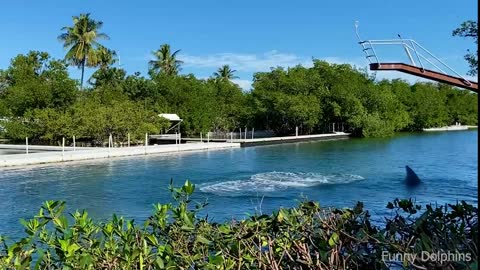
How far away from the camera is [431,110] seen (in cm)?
5494

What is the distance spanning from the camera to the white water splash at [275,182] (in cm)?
1317

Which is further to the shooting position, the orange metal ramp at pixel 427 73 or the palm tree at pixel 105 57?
the palm tree at pixel 105 57

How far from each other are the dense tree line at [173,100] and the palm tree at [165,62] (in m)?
0.08

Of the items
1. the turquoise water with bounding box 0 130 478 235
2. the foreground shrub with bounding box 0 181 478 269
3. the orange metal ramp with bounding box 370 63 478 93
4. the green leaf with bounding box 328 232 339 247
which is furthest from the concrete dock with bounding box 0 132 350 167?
the green leaf with bounding box 328 232 339 247

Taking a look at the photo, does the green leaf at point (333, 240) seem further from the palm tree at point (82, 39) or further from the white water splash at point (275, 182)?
the palm tree at point (82, 39)

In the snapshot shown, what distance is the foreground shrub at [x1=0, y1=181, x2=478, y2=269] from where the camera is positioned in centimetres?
203

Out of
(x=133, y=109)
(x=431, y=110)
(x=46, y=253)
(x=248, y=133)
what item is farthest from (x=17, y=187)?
(x=431, y=110)

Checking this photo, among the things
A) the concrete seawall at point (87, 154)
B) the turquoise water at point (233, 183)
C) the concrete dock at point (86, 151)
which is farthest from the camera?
the concrete dock at point (86, 151)

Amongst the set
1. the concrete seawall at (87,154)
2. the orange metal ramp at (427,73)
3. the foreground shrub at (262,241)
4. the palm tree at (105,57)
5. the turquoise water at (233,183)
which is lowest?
the turquoise water at (233,183)

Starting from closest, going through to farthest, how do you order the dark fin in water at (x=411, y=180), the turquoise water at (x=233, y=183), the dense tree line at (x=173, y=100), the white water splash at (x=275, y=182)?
the turquoise water at (x=233, y=183) → the white water splash at (x=275, y=182) → the dark fin in water at (x=411, y=180) → the dense tree line at (x=173, y=100)

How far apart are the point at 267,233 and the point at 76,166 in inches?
688

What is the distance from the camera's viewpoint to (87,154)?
69.9 feet

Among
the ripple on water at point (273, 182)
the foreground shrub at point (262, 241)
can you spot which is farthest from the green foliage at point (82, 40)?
the foreground shrub at point (262, 241)

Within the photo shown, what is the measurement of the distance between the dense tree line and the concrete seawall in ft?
9.53
